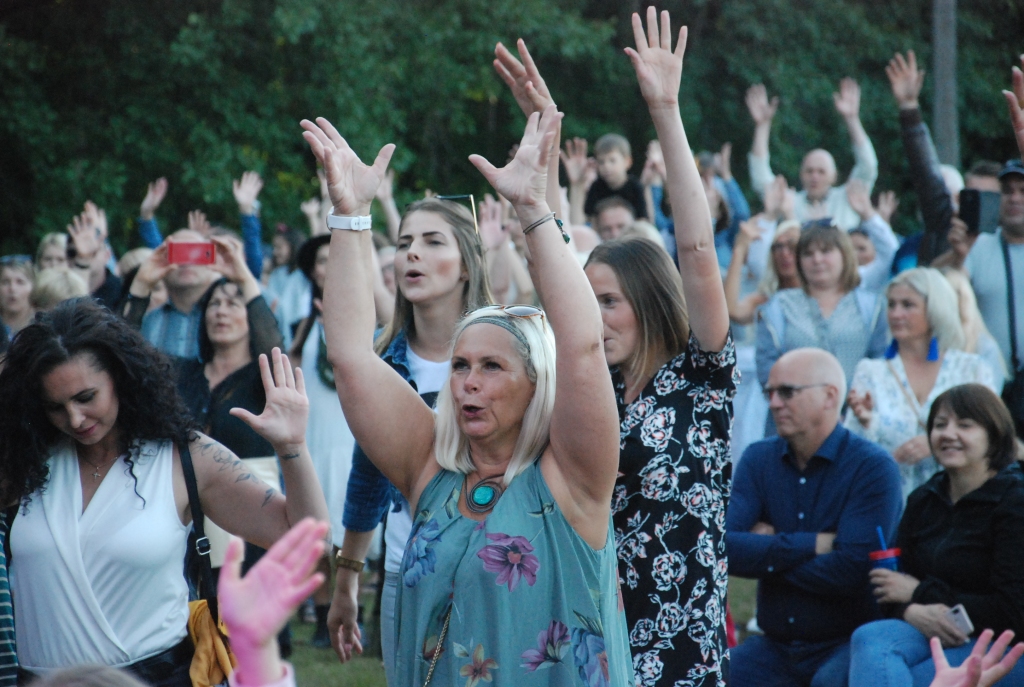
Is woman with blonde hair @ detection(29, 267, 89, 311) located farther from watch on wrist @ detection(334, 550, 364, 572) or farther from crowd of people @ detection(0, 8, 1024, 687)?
watch on wrist @ detection(334, 550, 364, 572)

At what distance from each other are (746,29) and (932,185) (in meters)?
Result: 8.89

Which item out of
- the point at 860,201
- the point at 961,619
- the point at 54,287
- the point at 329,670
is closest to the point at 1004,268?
the point at 860,201

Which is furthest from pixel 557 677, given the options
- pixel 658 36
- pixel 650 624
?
pixel 658 36

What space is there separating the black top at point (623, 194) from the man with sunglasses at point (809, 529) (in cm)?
471

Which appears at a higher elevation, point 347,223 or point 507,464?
point 347,223

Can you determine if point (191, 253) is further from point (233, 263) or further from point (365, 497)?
point (365, 497)

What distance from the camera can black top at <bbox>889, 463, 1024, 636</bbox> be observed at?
4.08m

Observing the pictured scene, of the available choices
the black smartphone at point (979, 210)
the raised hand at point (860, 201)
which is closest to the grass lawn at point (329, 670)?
the black smartphone at point (979, 210)

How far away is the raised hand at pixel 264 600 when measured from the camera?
1.65 metres

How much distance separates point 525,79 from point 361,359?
857mm

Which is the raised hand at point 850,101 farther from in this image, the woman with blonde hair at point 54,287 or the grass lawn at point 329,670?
the woman with blonde hair at point 54,287

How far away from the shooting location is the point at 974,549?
4.22m

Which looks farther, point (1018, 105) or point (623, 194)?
point (623, 194)

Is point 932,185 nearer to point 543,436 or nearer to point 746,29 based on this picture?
point 543,436
